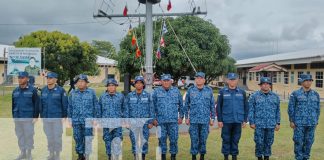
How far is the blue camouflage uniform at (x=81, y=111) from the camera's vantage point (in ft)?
18.8

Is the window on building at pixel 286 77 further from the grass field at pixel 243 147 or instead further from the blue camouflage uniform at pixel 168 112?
the blue camouflage uniform at pixel 168 112

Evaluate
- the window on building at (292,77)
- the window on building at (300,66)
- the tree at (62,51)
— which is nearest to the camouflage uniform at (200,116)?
the window on building at (300,66)

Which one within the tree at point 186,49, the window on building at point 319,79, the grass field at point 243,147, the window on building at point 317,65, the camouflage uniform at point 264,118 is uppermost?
the tree at point 186,49

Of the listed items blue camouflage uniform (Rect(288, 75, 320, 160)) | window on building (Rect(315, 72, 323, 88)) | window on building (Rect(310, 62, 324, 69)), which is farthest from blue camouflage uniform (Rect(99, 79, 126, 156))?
window on building (Rect(315, 72, 323, 88))

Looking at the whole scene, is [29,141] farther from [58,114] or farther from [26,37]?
[26,37]

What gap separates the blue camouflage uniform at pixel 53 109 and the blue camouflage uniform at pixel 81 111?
0.51 feet

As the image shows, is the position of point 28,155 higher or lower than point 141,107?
lower

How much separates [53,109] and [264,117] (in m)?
3.46

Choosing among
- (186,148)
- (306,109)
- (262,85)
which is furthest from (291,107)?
(186,148)

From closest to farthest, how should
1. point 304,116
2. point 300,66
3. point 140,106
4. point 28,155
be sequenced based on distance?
1. point 304,116
2. point 140,106
3. point 28,155
4. point 300,66

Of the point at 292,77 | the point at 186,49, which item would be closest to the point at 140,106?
the point at 186,49

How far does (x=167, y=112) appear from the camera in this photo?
5898mm

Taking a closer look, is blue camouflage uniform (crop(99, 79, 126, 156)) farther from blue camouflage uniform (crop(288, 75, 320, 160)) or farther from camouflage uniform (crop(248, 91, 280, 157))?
blue camouflage uniform (crop(288, 75, 320, 160))

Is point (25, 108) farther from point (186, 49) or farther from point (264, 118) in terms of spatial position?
point (186, 49)
